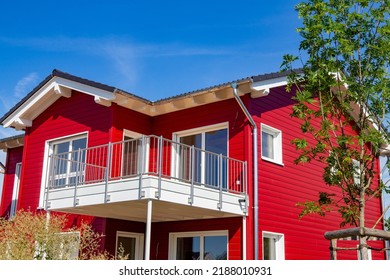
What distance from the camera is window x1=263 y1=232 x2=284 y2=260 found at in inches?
540

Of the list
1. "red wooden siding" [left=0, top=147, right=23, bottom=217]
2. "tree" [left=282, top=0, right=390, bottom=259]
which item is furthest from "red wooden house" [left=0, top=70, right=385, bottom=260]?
"tree" [left=282, top=0, right=390, bottom=259]

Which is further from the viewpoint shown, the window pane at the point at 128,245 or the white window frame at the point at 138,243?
the white window frame at the point at 138,243

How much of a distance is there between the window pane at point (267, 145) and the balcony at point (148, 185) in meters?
1.26

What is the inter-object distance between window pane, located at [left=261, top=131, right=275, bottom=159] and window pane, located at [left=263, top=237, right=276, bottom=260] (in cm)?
241

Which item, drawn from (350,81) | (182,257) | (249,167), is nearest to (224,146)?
(249,167)

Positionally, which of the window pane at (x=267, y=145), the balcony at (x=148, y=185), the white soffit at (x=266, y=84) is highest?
the white soffit at (x=266, y=84)

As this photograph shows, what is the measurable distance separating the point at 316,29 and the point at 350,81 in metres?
1.05

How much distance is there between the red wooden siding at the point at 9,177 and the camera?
63.6 feet

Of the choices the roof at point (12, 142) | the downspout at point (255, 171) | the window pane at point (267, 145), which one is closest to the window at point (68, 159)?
the roof at point (12, 142)

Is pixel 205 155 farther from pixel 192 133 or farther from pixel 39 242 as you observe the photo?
pixel 39 242

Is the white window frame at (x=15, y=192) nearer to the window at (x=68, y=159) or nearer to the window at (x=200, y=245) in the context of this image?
the window at (x=68, y=159)

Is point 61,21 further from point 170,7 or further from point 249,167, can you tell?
point 249,167

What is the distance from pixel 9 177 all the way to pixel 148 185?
1062cm

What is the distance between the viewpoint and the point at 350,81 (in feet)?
27.6
